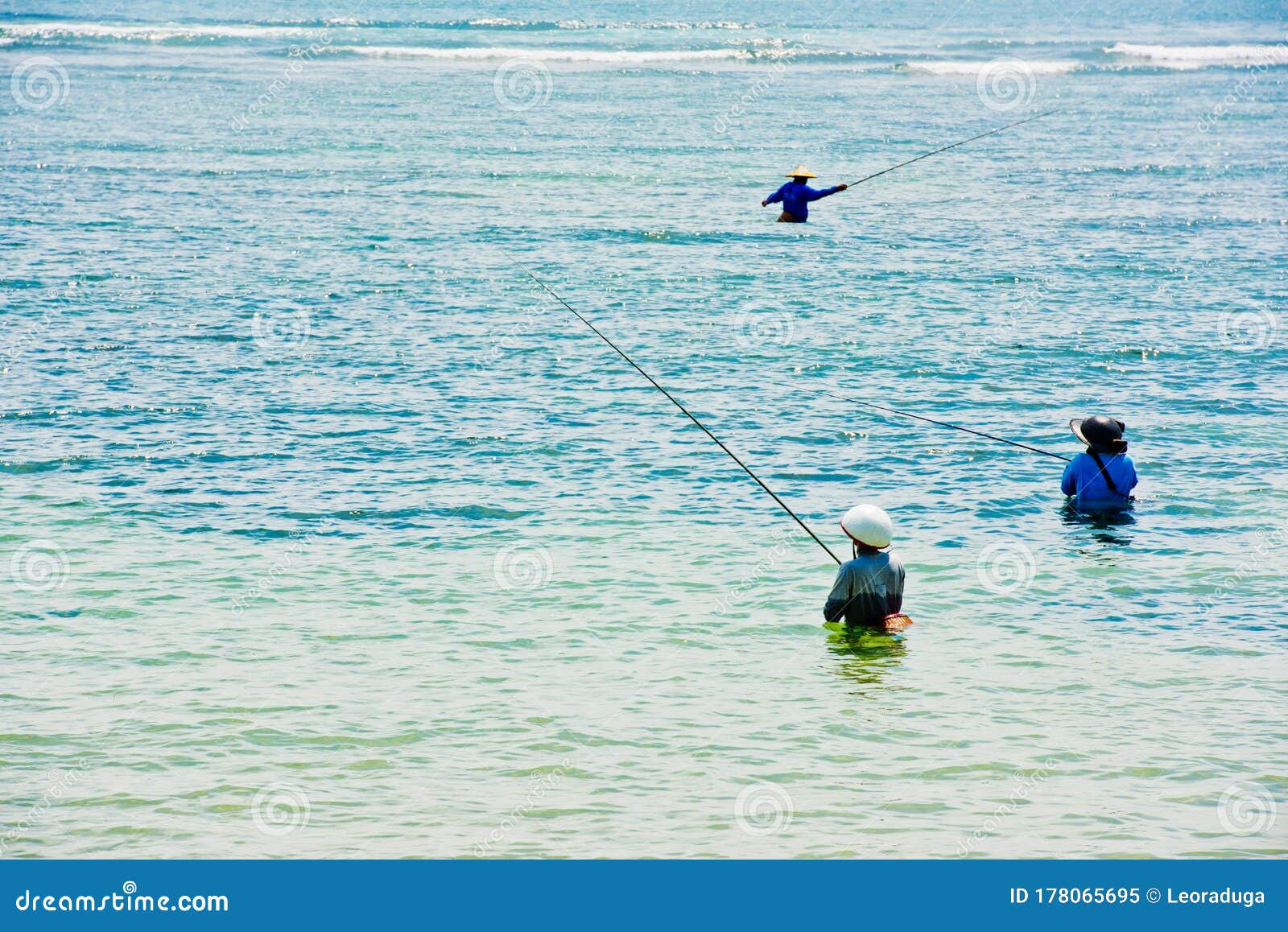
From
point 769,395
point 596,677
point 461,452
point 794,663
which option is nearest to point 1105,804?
point 794,663

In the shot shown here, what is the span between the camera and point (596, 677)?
10555 millimetres

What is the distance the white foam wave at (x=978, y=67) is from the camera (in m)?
62.9

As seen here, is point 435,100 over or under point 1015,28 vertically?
under

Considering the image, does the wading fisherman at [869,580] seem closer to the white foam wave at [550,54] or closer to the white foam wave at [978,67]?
the white foam wave at [978,67]

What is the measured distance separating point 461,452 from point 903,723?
7.25 m

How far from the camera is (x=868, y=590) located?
10.9 metres

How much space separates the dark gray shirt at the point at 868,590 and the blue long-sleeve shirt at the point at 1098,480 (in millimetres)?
3624

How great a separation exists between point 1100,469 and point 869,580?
12.9 feet

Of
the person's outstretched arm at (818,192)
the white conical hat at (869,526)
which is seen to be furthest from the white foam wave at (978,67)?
the white conical hat at (869,526)

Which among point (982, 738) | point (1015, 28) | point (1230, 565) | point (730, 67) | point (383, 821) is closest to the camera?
point (383, 821)

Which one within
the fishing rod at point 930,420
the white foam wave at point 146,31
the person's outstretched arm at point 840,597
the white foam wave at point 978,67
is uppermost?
the white foam wave at point 146,31

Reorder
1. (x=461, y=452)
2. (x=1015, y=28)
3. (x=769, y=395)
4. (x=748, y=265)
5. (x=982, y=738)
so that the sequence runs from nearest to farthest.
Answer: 1. (x=982, y=738)
2. (x=461, y=452)
3. (x=769, y=395)
4. (x=748, y=265)
5. (x=1015, y=28)

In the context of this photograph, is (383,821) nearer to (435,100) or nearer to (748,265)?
(748,265)

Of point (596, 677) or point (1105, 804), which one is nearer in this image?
point (1105, 804)
